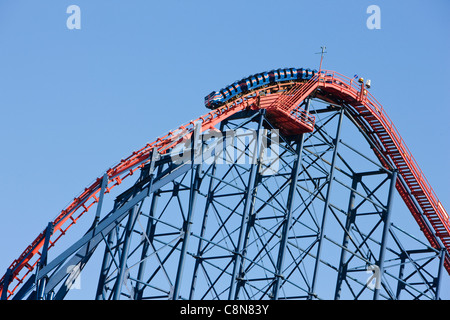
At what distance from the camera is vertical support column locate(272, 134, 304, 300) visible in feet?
111

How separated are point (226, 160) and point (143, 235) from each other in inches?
173

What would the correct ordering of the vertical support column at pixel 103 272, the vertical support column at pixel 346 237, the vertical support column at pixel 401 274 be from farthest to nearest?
1. the vertical support column at pixel 401 274
2. the vertical support column at pixel 346 237
3. the vertical support column at pixel 103 272

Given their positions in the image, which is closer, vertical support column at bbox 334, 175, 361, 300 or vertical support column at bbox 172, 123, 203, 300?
vertical support column at bbox 172, 123, 203, 300

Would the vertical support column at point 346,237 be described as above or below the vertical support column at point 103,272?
above

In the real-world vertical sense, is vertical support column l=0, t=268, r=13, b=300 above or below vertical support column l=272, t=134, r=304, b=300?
below

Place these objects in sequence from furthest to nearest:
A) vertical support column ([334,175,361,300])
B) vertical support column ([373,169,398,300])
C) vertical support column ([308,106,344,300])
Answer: vertical support column ([334,175,361,300]) < vertical support column ([373,169,398,300]) < vertical support column ([308,106,344,300])

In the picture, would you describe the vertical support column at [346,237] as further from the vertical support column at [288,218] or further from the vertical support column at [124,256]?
the vertical support column at [124,256]

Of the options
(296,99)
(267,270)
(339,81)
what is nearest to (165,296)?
(267,270)

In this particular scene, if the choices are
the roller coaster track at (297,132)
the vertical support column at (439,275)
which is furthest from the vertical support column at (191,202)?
the vertical support column at (439,275)

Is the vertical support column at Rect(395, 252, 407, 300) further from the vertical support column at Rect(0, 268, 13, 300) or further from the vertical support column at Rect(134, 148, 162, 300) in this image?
the vertical support column at Rect(0, 268, 13, 300)

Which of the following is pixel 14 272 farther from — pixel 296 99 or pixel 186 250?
pixel 296 99

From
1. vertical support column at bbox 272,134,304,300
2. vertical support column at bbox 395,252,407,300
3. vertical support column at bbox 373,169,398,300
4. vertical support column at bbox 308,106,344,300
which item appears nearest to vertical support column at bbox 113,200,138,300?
vertical support column at bbox 272,134,304,300

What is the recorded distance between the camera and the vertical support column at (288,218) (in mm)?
33875

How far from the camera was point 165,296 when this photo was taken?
31.8 meters
